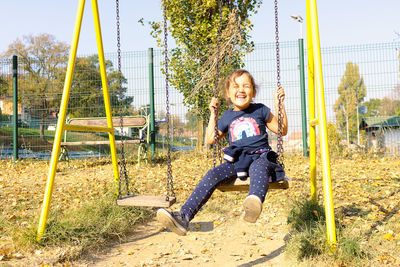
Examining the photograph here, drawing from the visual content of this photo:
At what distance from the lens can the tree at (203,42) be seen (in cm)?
734

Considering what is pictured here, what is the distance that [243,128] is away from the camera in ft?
9.57

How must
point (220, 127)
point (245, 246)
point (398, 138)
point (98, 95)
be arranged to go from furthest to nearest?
point (98, 95) < point (398, 138) < point (245, 246) < point (220, 127)

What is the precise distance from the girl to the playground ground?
2.26 feet

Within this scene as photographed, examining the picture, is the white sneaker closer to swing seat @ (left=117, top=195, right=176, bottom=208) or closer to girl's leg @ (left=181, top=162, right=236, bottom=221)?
girl's leg @ (left=181, top=162, right=236, bottom=221)

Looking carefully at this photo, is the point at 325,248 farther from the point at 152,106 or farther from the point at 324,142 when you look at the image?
the point at 152,106

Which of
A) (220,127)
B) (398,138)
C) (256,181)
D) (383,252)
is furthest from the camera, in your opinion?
(398,138)

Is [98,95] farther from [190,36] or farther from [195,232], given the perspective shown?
[195,232]

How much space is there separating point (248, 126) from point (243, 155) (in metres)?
0.29

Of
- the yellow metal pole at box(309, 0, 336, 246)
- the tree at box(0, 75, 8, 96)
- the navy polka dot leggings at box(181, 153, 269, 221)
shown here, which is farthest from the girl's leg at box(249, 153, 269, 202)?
the tree at box(0, 75, 8, 96)

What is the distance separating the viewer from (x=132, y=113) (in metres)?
8.05

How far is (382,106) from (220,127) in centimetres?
640

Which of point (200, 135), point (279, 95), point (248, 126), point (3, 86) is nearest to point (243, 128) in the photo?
point (248, 126)

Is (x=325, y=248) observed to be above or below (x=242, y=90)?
below

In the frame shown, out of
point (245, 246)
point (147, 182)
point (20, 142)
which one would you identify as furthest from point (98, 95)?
point (245, 246)
